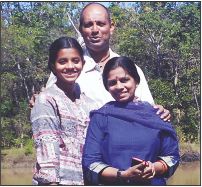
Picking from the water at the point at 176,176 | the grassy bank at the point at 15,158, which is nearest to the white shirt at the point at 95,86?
the water at the point at 176,176

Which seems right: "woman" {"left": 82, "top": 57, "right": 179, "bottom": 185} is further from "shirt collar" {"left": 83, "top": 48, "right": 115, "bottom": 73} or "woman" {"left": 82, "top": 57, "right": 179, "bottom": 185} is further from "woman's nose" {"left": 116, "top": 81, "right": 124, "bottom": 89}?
"shirt collar" {"left": 83, "top": 48, "right": 115, "bottom": 73}

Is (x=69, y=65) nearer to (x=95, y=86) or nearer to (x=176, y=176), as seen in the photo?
(x=95, y=86)

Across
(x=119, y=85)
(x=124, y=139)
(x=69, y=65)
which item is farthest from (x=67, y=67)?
(x=124, y=139)

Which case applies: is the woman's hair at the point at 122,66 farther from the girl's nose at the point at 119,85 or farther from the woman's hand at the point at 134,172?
the woman's hand at the point at 134,172

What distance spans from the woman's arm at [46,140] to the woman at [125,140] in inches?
4.0


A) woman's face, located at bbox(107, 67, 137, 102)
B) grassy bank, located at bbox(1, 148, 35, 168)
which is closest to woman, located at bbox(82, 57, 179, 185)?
woman's face, located at bbox(107, 67, 137, 102)

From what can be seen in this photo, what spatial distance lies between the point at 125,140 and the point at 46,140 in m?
0.24

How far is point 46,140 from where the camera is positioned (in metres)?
1.37

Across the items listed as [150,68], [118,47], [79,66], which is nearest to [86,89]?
[79,66]

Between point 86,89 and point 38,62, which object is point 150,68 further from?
point 86,89

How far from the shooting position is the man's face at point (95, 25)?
→ 5.26 ft

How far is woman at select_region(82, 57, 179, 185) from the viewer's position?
139 centimetres

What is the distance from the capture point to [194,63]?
2.40 metres

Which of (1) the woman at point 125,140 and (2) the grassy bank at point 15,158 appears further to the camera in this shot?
(2) the grassy bank at point 15,158
